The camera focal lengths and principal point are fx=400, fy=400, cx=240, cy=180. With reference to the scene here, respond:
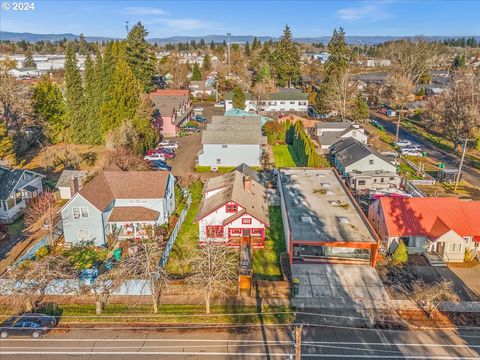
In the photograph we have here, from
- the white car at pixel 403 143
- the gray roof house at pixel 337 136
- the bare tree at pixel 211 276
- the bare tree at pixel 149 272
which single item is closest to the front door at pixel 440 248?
the bare tree at pixel 211 276

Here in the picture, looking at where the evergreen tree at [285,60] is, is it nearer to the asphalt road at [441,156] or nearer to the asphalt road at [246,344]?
the asphalt road at [441,156]

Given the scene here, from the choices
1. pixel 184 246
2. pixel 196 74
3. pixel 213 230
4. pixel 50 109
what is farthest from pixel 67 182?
pixel 196 74

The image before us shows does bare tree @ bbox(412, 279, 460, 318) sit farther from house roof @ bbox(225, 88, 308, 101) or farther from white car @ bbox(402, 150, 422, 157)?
house roof @ bbox(225, 88, 308, 101)

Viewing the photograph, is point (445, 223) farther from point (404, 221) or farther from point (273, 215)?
point (273, 215)

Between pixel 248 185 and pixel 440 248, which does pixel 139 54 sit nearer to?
pixel 248 185

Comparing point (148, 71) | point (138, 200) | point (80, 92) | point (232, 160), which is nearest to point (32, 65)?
point (148, 71)

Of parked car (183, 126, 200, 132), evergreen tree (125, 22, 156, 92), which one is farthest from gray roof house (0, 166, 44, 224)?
evergreen tree (125, 22, 156, 92)
